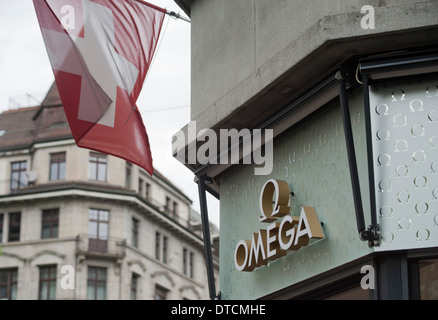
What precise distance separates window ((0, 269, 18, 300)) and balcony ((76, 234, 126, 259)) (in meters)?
4.60

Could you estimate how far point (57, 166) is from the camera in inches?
2156

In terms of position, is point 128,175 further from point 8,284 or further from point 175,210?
point 8,284

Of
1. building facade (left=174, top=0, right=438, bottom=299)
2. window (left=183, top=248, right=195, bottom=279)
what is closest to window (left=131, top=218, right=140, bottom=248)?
window (left=183, top=248, right=195, bottom=279)

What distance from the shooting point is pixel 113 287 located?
52.3 meters

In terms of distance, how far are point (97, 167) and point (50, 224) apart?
193 inches

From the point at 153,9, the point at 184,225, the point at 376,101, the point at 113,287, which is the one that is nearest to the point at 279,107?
the point at 376,101

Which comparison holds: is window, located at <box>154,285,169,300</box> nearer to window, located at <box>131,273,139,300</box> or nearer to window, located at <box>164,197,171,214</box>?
window, located at <box>131,273,139,300</box>

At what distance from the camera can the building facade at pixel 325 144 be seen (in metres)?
8.09

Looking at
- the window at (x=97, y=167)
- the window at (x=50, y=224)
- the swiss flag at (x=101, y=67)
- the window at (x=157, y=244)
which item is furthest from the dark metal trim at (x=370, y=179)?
the window at (x=157, y=244)

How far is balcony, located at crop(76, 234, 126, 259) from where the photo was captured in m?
52.3

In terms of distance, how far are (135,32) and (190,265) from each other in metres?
52.1

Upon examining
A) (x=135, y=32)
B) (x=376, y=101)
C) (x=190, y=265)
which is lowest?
(x=376, y=101)
